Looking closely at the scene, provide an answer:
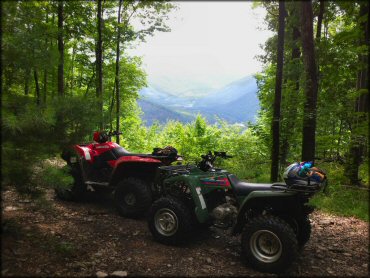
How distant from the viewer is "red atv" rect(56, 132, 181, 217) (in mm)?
6062

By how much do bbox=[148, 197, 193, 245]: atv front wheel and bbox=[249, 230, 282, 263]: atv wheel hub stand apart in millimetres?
1088

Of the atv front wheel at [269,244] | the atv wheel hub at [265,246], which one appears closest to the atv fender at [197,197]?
the atv front wheel at [269,244]

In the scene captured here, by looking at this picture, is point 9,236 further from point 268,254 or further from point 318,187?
point 318,187

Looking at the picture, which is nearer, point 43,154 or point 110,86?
point 43,154

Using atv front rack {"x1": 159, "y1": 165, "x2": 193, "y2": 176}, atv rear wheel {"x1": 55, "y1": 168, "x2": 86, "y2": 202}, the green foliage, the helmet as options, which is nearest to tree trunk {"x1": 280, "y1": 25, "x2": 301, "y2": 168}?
atv front rack {"x1": 159, "y1": 165, "x2": 193, "y2": 176}

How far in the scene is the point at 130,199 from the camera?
20.2ft

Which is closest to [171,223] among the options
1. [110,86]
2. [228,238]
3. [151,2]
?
[228,238]

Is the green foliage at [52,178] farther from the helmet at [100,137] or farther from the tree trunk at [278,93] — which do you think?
the tree trunk at [278,93]

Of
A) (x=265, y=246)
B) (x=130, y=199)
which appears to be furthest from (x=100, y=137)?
(x=265, y=246)

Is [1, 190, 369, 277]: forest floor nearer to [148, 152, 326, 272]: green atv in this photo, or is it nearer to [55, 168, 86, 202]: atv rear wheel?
[148, 152, 326, 272]: green atv

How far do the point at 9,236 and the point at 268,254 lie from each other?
3.52 meters

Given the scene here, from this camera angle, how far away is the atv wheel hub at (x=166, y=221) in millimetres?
4855

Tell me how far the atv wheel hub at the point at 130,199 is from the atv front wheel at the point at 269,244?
2.66 metres

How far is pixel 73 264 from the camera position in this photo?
12.8ft
